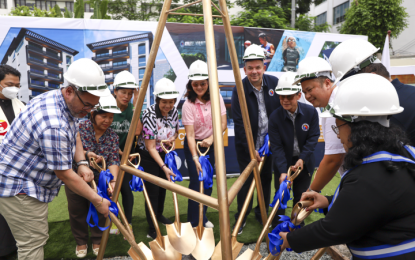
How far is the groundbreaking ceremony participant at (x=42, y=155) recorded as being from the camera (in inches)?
63.7

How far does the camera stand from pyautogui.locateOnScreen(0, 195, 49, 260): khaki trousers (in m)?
1.79

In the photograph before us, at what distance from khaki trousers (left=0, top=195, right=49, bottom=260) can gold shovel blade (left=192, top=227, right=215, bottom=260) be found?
3.54 ft

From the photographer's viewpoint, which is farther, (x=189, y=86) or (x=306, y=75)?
(x=189, y=86)

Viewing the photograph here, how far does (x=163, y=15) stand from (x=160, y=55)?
353cm

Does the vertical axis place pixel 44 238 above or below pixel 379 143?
below

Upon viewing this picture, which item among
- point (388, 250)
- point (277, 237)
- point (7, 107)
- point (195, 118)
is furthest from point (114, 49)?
point (388, 250)

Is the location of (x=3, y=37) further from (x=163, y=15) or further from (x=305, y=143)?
(x=305, y=143)

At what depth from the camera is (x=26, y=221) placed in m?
1.82

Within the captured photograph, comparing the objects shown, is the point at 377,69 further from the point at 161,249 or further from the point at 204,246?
the point at 161,249

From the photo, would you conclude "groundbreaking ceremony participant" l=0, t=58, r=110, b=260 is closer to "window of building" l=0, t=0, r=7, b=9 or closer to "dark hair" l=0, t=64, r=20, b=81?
"dark hair" l=0, t=64, r=20, b=81

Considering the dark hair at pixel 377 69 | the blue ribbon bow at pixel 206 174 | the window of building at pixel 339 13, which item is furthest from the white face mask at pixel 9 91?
the window of building at pixel 339 13

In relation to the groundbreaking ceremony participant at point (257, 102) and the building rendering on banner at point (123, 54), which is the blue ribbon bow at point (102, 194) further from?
the building rendering on banner at point (123, 54)

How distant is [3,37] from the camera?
13.5 ft

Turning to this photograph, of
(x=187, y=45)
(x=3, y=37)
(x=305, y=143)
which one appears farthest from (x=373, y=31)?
(x=3, y=37)
